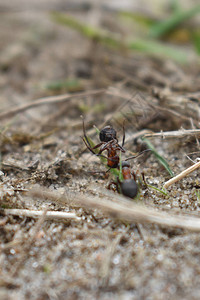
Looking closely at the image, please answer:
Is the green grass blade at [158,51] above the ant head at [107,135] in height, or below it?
above

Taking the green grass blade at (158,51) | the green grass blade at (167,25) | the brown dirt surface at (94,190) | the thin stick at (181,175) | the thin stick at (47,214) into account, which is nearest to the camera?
the brown dirt surface at (94,190)

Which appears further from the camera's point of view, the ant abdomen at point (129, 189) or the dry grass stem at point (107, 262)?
the ant abdomen at point (129, 189)

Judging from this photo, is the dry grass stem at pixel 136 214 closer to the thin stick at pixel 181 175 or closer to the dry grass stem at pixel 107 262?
the dry grass stem at pixel 107 262

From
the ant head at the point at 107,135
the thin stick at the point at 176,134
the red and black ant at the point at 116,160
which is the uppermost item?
the thin stick at the point at 176,134

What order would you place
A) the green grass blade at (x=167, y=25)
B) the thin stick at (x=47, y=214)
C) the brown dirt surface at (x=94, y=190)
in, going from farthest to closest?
the green grass blade at (x=167, y=25), the thin stick at (x=47, y=214), the brown dirt surface at (x=94, y=190)

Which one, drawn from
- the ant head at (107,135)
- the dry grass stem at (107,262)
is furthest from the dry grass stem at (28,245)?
the ant head at (107,135)

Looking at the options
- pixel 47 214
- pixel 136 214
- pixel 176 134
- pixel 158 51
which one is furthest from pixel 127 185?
pixel 158 51

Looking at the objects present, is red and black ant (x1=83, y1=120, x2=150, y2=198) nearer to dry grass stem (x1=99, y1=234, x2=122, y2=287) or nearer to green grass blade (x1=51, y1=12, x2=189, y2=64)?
dry grass stem (x1=99, y1=234, x2=122, y2=287)
